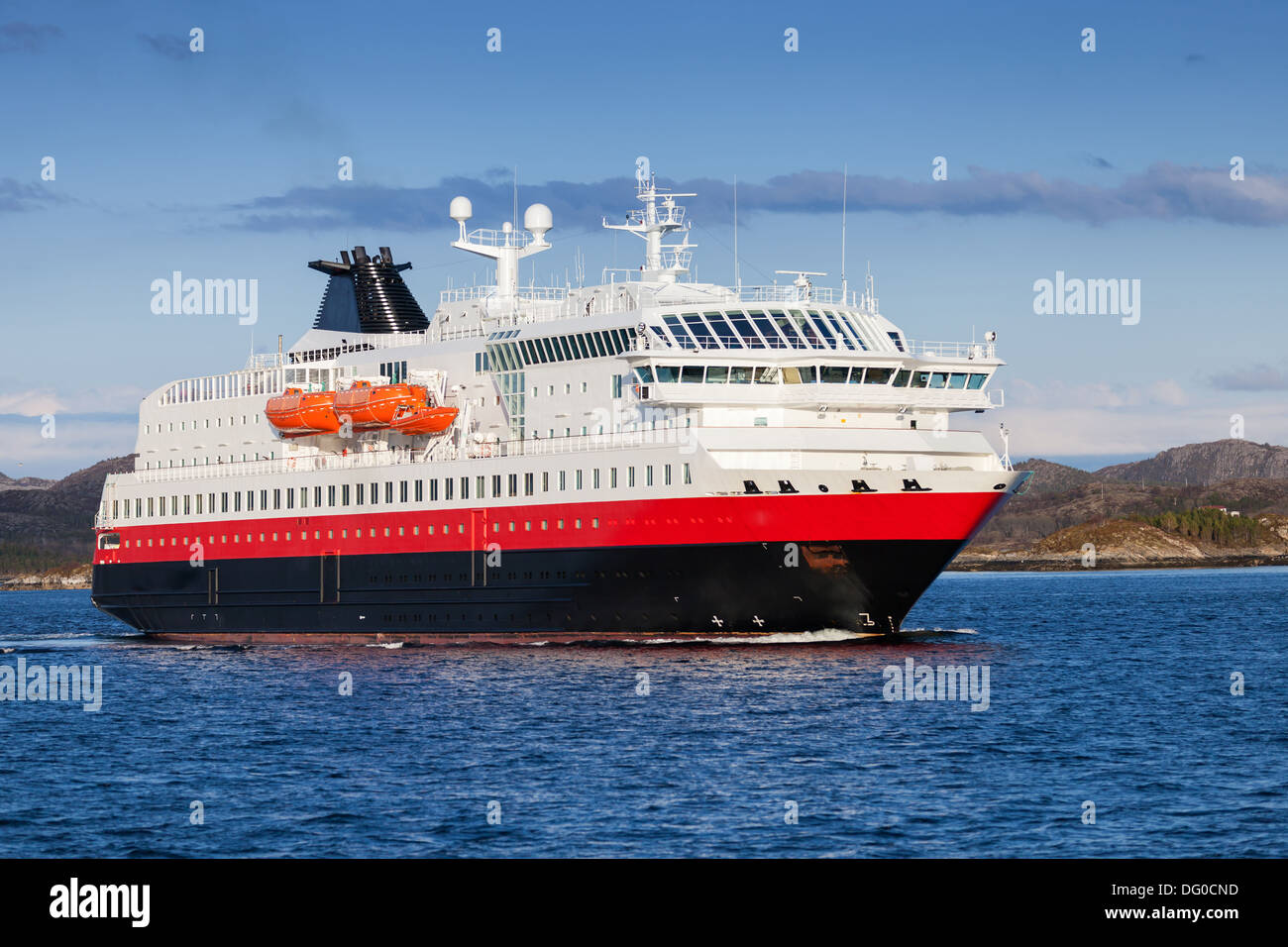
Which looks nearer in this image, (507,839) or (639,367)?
(507,839)

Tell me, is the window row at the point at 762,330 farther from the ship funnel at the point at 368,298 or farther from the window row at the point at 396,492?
the ship funnel at the point at 368,298

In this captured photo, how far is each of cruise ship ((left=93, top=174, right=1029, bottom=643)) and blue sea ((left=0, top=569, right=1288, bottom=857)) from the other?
2.35 meters

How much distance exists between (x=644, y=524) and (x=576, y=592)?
3.93m

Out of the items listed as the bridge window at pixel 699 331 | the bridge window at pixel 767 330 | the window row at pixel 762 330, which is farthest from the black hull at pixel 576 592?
the bridge window at pixel 767 330

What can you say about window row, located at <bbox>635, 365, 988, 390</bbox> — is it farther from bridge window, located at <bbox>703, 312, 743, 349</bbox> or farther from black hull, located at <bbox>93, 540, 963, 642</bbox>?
black hull, located at <bbox>93, 540, 963, 642</bbox>

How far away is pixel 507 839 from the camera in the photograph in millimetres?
26156

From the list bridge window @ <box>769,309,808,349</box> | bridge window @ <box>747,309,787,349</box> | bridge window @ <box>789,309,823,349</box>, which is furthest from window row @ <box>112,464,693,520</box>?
bridge window @ <box>789,309,823,349</box>

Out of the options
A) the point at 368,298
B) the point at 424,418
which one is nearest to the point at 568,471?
the point at 424,418

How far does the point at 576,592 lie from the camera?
171ft

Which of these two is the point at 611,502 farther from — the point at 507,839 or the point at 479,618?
the point at 507,839

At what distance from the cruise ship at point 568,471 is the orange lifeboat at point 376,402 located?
0.13 meters

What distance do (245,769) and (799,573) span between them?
20027mm

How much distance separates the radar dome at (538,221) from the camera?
6494 centimetres
